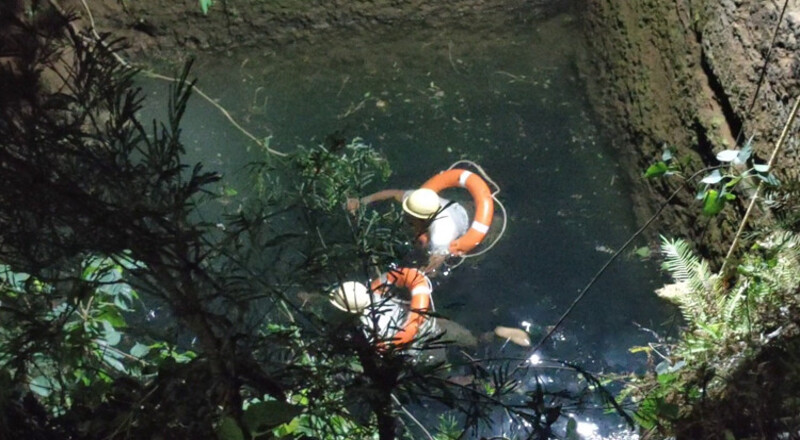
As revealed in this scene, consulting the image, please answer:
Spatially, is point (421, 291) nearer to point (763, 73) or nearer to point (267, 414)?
point (763, 73)

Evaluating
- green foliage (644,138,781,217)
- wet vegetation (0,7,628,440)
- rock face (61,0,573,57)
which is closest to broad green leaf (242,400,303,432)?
wet vegetation (0,7,628,440)

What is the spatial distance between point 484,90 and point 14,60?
457 centimetres

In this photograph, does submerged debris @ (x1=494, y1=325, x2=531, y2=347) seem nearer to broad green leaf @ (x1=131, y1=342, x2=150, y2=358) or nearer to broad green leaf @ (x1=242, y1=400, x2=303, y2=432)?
broad green leaf @ (x1=131, y1=342, x2=150, y2=358)

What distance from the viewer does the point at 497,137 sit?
541cm

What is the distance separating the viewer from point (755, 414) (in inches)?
91.8

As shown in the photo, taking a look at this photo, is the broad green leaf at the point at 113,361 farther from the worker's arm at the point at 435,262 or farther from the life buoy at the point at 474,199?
the life buoy at the point at 474,199

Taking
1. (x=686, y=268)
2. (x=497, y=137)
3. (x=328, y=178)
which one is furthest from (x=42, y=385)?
(x=497, y=137)

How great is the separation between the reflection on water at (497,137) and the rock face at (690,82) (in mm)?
248

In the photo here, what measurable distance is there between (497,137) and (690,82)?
4.88ft

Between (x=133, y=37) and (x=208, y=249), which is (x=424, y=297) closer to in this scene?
(x=208, y=249)

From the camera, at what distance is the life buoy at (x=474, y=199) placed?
4.80 metres

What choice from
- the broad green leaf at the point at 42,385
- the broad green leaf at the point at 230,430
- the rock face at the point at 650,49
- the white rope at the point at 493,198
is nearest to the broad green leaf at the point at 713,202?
the rock face at the point at 650,49

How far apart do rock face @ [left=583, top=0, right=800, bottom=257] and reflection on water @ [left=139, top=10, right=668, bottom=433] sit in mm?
248

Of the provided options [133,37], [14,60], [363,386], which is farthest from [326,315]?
[133,37]
